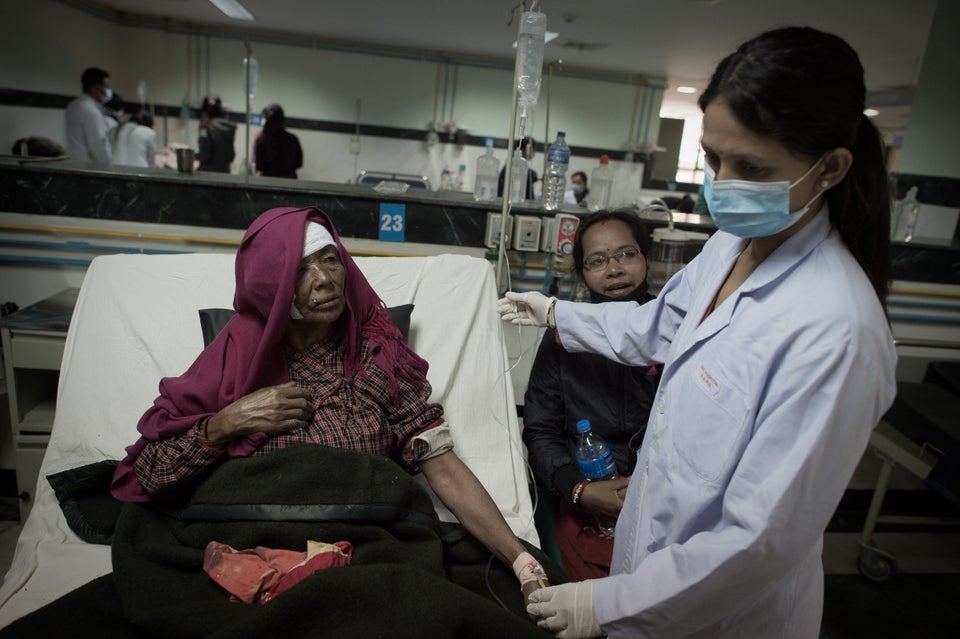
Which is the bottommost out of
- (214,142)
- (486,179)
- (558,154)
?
(486,179)

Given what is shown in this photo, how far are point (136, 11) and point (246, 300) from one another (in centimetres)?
773

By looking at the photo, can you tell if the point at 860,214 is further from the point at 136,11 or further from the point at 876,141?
the point at 136,11

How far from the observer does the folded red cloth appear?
3.81 ft

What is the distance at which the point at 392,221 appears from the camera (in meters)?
2.64

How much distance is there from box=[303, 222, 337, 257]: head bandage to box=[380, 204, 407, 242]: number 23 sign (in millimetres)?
1060

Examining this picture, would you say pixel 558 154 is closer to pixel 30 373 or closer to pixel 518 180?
pixel 518 180

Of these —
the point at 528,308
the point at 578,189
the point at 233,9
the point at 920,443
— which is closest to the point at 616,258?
the point at 528,308

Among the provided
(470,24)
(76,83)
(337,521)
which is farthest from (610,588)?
(76,83)

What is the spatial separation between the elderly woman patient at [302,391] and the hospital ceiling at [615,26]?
2.55 meters

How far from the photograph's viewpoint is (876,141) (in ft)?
3.12

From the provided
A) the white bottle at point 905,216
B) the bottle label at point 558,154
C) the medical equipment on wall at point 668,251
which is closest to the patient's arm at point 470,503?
the medical equipment on wall at point 668,251

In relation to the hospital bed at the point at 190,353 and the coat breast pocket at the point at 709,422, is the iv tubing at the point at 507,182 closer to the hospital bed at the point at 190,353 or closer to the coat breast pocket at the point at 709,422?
the hospital bed at the point at 190,353

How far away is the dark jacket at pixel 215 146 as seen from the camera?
601 cm

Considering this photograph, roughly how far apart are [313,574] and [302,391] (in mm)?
548
